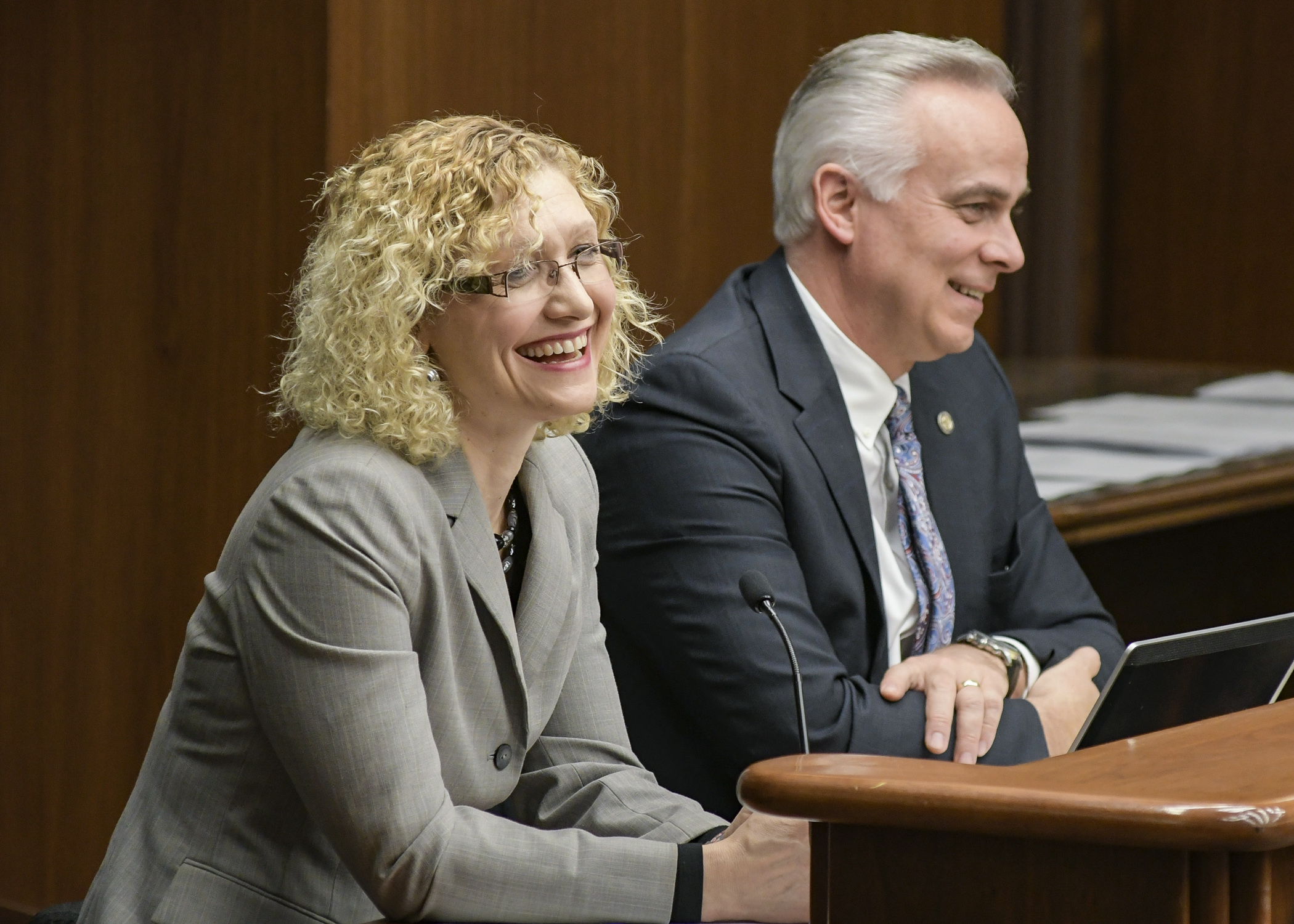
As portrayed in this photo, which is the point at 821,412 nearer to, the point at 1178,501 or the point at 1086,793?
the point at 1178,501

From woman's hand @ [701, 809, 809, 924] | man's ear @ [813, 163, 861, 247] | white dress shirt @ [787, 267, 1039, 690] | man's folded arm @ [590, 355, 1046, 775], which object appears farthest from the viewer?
man's ear @ [813, 163, 861, 247]

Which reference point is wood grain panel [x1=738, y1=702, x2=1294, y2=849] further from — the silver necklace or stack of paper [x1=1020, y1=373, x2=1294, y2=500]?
stack of paper [x1=1020, y1=373, x2=1294, y2=500]

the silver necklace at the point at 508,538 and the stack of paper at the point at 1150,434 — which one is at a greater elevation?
the silver necklace at the point at 508,538

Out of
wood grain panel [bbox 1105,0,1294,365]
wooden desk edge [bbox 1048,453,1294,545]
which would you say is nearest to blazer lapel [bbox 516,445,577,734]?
wooden desk edge [bbox 1048,453,1294,545]

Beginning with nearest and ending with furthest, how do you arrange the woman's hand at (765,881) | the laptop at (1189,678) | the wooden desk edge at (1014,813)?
the wooden desk edge at (1014,813) < the laptop at (1189,678) < the woman's hand at (765,881)

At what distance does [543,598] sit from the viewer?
1.75m

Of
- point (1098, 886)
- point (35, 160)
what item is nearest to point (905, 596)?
point (1098, 886)

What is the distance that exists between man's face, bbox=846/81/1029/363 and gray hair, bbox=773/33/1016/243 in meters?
0.02

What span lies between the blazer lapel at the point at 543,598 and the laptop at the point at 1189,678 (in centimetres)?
54

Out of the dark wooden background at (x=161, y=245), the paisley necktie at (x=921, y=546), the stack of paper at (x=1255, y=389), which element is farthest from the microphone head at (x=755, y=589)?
the stack of paper at (x=1255, y=389)

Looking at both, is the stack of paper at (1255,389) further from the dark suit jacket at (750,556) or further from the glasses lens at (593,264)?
the glasses lens at (593,264)

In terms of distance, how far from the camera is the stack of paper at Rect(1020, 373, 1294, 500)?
10.0 feet

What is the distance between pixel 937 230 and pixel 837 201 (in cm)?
15

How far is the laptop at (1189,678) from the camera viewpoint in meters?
1.45
